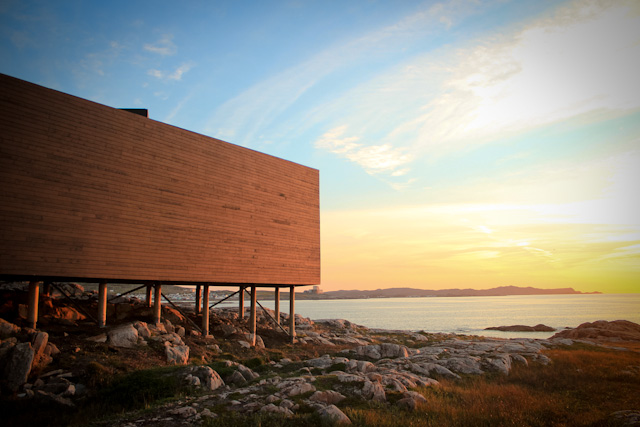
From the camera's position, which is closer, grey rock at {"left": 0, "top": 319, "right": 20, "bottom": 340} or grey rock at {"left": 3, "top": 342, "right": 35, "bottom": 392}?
grey rock at {"left": 3, "top": 342, "right": 35, "bottom": 392}

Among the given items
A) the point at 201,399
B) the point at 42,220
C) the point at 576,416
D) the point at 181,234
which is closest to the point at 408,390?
the point at 576,416

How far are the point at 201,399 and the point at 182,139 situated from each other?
14.2m

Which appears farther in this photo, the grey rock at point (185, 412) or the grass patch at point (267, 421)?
the grey rock at point (185, 412)

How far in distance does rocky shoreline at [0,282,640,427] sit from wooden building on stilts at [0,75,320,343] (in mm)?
2448

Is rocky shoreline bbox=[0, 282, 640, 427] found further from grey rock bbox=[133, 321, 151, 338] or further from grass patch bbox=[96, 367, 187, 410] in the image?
grass patch bbox=[96, 367, 187, 410]

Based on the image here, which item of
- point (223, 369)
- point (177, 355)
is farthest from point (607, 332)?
point (177, 355)

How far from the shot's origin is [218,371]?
668 inches

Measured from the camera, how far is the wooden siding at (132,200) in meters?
16.9

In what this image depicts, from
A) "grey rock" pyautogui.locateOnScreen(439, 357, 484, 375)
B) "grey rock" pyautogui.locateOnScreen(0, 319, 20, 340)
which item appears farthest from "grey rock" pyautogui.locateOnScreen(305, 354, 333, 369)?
"grey rock" pyautogui.locateOnScreen(0, 319, 20, 340)

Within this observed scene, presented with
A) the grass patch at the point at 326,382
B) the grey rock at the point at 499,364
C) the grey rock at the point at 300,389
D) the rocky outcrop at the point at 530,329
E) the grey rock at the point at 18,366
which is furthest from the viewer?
the rocky outcrop at the point at 530,329

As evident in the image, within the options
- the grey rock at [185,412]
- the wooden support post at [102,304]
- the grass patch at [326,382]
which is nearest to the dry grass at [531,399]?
the grass patch at [326,382]

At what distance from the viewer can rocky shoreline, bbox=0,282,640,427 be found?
486 inches

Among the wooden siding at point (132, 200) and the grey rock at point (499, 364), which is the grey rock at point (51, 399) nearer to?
the wooden siding at point (132, 200)

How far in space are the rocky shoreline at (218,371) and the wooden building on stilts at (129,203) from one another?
8.03 ft
